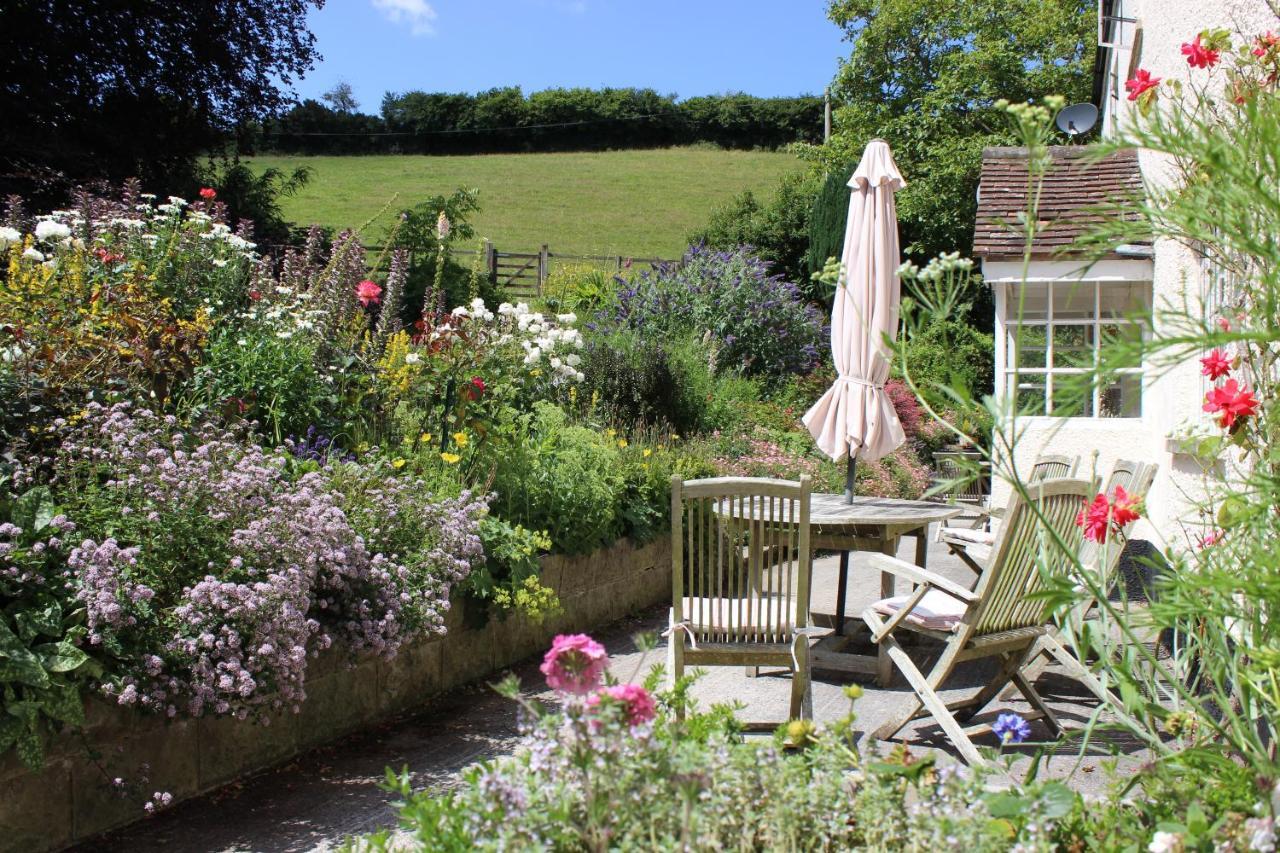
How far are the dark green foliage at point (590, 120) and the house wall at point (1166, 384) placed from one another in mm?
39587

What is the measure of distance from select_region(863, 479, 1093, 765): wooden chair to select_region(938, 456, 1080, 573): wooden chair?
57 cm

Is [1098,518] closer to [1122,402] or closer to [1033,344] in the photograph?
[1122,402]

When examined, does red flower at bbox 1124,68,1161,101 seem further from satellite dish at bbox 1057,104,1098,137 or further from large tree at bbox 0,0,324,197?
large tree at bbox 0,0,324,197

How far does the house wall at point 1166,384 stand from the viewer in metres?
4.89

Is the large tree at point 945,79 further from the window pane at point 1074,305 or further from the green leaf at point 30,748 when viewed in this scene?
the green leaf at point 30,748

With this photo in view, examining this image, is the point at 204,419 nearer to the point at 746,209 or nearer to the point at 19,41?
the point at 19,41

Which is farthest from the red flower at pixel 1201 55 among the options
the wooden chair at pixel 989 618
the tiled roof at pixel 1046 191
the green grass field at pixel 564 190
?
the green grass field at pixel 564 190

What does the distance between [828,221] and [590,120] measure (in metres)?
33.5

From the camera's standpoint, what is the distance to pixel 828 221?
63.1ft

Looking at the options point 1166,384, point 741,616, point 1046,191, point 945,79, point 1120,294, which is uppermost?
point 945,79

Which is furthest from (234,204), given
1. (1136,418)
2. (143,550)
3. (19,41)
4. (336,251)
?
(143,550)

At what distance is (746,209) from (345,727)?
20411mm

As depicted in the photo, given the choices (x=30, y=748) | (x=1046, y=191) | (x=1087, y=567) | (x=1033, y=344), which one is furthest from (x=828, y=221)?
(x=30, y=748)

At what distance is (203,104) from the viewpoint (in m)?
17.5
